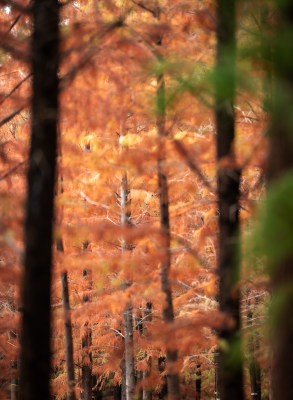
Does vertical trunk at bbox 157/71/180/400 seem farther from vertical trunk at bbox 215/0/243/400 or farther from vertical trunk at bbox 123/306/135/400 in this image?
vertical trunk at bbox 123/306/135/400

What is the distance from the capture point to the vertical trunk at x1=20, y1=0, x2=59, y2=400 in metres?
4.14

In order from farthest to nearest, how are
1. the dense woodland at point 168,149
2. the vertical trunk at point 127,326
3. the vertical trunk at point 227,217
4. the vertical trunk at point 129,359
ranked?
the vertical trunk at point 127,326
the vertical trunk at point 129,359
the vertical trunk at point 227,217
the dense woodland at point 168,149

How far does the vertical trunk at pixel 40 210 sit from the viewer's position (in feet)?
13.6

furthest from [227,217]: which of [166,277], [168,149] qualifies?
[166,277]

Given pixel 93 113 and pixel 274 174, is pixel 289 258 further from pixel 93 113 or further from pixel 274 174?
pixel 93 113

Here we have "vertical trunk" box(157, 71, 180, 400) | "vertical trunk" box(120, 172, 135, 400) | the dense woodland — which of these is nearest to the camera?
the dense woodland

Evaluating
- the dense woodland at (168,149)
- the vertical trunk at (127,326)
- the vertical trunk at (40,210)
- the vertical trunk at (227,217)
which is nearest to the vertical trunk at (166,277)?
the dense woodland at (168,149)

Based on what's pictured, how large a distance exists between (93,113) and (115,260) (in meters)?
2.31

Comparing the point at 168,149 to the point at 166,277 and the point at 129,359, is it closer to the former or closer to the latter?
the point at 166,277

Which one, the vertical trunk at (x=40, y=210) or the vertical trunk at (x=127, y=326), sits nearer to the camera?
the vertical trunk at (x=40, y=210)

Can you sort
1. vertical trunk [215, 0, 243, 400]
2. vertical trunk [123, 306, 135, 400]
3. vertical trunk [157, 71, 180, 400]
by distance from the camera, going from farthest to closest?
vertical trunk [123, 306, 135, 400] → vertical trunk [157, 71, 180, 400] → vertical trunk [215, 0, 243, 400]

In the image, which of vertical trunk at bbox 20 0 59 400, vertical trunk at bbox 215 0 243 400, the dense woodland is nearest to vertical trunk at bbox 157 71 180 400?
the dense woodland

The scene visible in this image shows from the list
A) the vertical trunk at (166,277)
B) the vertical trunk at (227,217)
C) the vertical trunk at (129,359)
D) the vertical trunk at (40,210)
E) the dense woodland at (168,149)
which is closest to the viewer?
the dense woodland at (168,149)

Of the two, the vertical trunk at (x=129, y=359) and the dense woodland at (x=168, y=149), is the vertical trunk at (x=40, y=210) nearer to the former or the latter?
the dense woodland at (x=168, y=149)
